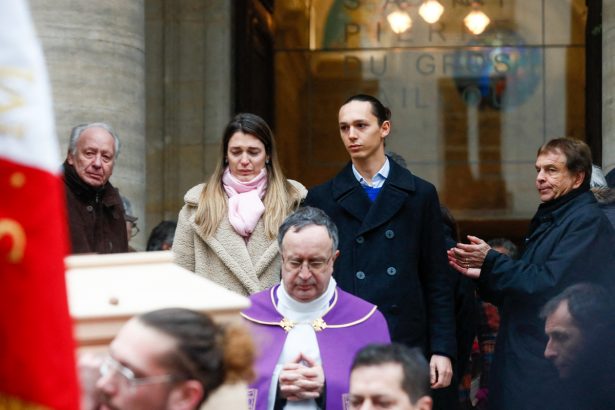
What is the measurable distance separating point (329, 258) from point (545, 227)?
5.65ft

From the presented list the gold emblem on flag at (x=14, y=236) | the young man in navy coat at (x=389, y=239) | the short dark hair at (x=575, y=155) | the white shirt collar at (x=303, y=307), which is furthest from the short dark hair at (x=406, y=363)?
the gold emblem on flag at (x=14, y=236)

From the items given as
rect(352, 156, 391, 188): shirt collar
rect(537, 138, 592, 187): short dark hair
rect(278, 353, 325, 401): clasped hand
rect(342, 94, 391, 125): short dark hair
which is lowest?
rect(278, 353, 325, 401): clasped hand

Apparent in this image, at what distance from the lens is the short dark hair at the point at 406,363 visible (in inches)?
172

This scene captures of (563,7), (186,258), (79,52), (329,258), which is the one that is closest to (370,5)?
(563,7)

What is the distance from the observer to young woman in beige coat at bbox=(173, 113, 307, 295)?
21.8 ft

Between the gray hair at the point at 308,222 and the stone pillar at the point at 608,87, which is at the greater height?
the stone pillar at the point at 608,87

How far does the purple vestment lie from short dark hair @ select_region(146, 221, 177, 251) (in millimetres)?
3411

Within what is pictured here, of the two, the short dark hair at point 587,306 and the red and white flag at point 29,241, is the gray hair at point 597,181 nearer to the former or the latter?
the short dark hair at point 587,306

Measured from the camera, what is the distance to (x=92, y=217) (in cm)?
687

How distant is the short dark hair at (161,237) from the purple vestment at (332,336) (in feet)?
11.2

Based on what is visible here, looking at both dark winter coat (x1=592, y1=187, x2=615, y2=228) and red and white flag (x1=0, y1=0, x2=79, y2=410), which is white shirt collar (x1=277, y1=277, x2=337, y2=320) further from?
red and white flag (x1=0, y1=0, x2=79, y2=410)

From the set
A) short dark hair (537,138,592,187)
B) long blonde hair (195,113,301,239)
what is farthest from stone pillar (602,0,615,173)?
long blonde hair (195,113,301,239)

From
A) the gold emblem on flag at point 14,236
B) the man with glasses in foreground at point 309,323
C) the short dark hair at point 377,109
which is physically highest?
the short dark hair at point 377,109

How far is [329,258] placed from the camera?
5617mm
